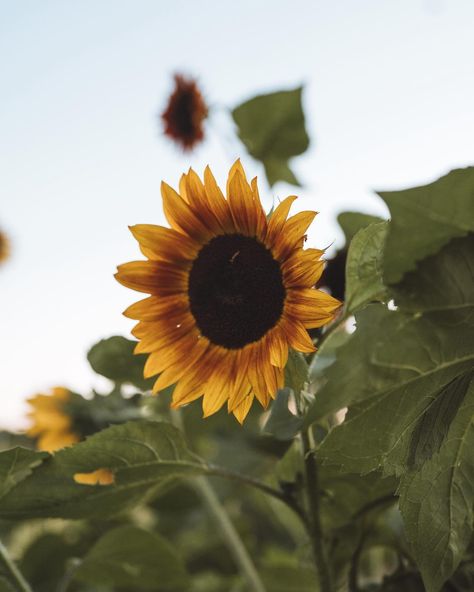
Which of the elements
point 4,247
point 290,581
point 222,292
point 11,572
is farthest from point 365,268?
point 4,247

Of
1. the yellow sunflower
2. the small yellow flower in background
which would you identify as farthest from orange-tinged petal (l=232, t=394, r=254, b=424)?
the small yellow flower in background

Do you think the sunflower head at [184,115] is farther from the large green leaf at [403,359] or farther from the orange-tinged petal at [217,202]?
the large green leaf at [403,359]

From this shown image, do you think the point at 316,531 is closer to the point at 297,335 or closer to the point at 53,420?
the point at 297,335

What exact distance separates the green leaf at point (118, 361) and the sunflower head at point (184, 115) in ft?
2.68

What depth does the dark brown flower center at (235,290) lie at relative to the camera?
0.68 meters

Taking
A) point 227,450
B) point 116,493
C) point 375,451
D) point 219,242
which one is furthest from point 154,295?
point 227,450

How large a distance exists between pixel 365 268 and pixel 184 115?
3.79ft

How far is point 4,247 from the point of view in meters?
3.28

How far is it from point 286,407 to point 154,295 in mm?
190

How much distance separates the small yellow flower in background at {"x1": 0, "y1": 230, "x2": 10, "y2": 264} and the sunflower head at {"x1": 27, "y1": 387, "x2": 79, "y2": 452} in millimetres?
2006

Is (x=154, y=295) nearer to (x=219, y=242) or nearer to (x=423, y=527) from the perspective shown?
(x=219, y=242)

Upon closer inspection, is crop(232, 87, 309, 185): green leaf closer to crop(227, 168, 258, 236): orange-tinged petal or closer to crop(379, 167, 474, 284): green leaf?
crop(227, 168, 258, 236): orange-tinged petal

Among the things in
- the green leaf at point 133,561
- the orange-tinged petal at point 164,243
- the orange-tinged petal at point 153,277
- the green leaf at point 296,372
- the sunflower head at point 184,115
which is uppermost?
the sunflower head at point 184,115

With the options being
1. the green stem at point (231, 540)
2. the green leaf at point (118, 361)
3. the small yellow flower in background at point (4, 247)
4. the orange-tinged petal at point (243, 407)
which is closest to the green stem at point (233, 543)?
the green stem at point (231, 540)
